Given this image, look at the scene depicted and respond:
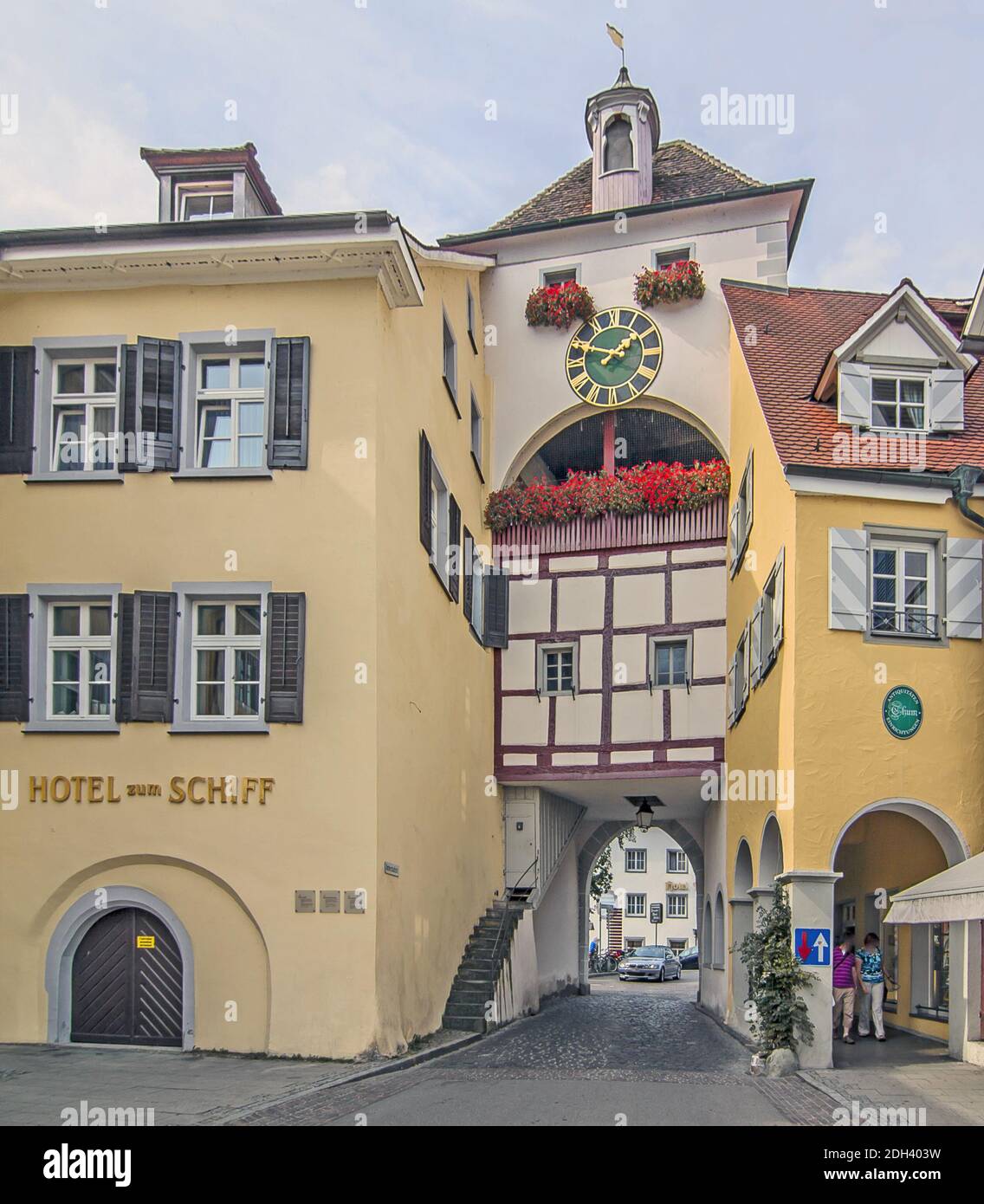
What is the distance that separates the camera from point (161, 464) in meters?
16.2

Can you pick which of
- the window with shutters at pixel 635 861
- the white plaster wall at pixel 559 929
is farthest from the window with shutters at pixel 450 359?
the window with shutters at pixel 635 861

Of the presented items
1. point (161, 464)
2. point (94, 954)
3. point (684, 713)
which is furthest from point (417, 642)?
point (684, 713)

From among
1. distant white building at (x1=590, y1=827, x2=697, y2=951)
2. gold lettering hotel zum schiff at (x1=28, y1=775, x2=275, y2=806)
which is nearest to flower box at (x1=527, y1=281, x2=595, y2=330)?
gold lettering hotel zum schiff at (x1=28, y1=775, x2=275, y2=806)

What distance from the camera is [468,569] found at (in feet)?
76.2

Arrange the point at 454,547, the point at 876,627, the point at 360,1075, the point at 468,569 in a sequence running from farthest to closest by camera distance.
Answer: the point at 468,569 < the point at 454,547 < the point at 876,627 < the point at 360,1075

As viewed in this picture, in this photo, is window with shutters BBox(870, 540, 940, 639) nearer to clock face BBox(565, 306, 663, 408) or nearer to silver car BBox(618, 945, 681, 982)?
clock face BBox(565, 306, 663, 408)

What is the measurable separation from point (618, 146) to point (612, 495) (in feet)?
24.2

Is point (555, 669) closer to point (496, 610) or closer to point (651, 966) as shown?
point (496, 610)

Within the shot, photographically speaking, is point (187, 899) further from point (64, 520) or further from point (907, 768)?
point (907, 768)

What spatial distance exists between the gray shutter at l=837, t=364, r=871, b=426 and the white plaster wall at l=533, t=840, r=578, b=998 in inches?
529

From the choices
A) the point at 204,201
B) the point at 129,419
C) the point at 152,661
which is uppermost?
the point at 204,201

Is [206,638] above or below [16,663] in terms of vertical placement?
above

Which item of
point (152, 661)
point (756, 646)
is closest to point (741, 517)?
point (756, 646)

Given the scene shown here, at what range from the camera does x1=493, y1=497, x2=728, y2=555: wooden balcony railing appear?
78.8 feet
